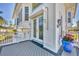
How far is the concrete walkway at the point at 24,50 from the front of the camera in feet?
8.78

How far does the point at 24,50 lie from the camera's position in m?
2.69

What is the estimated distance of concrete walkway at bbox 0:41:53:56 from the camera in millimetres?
2676

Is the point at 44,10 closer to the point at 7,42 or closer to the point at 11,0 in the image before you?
the point at 11,0

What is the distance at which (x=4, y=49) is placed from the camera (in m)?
2.68

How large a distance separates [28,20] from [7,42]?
1.47 ft

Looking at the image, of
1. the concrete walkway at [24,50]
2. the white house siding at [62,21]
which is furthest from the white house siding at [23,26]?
the white house siding at [62,21]

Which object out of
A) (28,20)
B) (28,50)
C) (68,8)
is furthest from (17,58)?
(68,8)

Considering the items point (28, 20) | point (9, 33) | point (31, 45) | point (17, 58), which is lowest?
point (17, 58)

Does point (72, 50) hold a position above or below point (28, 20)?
below

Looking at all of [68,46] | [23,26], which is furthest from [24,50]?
[68,46]

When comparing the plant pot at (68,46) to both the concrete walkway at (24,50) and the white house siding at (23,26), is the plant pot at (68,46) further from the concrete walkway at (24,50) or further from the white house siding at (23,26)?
the white house siding at (23,26)

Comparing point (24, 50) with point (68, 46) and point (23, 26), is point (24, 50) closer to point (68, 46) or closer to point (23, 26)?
point (23, 26)

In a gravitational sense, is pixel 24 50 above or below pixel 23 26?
below

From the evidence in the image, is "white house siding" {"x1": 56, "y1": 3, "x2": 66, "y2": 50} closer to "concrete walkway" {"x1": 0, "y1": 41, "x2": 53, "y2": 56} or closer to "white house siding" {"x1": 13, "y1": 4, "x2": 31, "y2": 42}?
"concrete walkway" {"x1": 0, "y1": 41, "x2": 53, "y2": 56}
